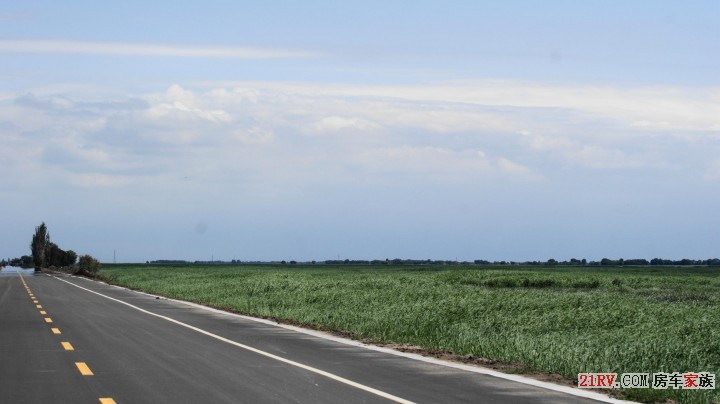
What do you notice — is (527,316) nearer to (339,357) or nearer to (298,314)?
(298,314)

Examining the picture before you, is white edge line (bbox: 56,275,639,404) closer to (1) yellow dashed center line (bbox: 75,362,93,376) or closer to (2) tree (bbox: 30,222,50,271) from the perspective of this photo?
(1) yellow dashed center line (bbox: 75,362,93,376)

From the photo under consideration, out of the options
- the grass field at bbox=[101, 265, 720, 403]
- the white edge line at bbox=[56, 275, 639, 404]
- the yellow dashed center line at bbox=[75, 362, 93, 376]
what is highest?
the grass field at bbox=[101, 265, 720, 403]

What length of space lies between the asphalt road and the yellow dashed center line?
0.02m

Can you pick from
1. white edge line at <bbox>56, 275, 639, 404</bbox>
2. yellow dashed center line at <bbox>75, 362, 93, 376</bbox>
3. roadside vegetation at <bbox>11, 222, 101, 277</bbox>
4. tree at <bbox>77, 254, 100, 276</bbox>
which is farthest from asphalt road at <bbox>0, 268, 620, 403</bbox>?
roadside vegetation at <bbox>11, 222, 101, 277</bbox>

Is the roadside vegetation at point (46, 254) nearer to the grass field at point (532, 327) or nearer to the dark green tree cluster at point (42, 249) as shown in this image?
the dark green tree cluster at point (42, 249)

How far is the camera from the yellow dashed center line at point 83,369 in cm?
1430

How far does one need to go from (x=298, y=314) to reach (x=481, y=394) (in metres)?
16.6

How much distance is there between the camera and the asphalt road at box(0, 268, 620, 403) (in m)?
12.2

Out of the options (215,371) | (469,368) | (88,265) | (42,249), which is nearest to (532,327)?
(469,368)

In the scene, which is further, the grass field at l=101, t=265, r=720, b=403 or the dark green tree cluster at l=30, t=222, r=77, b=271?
the dark green tree cluster at l=30, t=222, r=77, b=271

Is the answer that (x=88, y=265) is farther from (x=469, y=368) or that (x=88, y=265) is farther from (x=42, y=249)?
(x=469, y=368)

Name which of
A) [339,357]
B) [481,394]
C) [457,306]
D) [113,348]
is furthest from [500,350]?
[457,306]

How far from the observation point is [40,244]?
6275 inches

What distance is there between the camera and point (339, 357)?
57.0 ft
